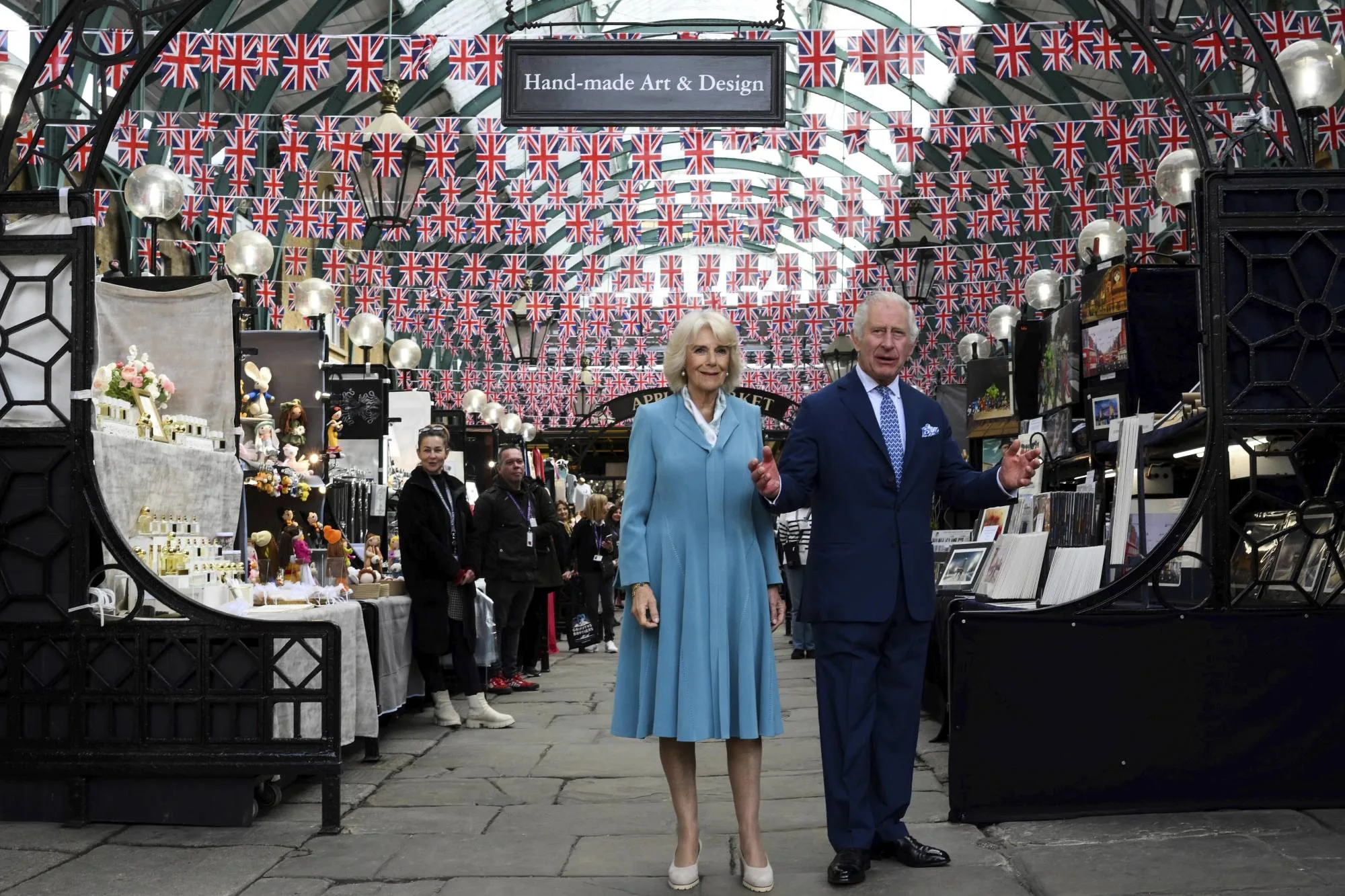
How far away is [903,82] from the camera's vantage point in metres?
20.5

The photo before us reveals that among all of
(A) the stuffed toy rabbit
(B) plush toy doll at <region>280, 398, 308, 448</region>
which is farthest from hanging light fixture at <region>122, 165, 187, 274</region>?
(B) plush toy doll at <region>280, 398, 308, 448</region>

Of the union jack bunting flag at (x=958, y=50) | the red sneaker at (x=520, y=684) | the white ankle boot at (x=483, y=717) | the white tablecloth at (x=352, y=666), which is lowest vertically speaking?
the red sneaker at (x=520, y=684)

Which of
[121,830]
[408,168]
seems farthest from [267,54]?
[121,830]

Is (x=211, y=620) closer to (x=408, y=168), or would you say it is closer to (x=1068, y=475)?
(x=408, y=168)

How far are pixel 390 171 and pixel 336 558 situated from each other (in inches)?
98.8

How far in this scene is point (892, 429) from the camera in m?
4.25

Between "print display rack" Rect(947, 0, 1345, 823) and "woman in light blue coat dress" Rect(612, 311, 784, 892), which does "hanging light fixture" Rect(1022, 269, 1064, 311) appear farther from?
"woman in light blue coat dress" Rect(612, 311, 784, 892)

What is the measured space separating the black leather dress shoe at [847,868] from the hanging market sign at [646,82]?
136 inches

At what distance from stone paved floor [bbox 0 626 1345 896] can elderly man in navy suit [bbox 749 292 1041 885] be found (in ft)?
0.80

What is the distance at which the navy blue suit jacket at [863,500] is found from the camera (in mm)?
4109

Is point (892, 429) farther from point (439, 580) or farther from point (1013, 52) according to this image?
point (1013, 52)

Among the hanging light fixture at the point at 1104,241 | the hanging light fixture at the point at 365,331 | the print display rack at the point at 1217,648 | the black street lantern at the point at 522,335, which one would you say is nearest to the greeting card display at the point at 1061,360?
the hanging light fixture at the point at 1104,241

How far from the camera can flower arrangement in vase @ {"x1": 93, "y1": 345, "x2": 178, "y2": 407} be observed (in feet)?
19.7

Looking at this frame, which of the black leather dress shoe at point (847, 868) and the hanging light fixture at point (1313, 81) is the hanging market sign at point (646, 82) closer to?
the hanging light fixture at point (1313, 81)
